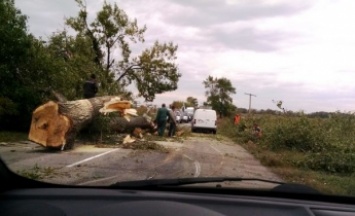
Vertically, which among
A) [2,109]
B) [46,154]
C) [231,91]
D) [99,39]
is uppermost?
[99,39]

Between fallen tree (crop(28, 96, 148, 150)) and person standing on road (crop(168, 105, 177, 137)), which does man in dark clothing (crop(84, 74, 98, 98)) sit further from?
person standing on road (crop(168, 105, 177, 137))

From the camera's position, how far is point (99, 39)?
5387mm

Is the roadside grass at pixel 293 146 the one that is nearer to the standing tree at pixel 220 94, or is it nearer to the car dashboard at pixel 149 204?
the standing tree at pixel 220 94

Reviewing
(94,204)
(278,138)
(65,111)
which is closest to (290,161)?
(278,138)

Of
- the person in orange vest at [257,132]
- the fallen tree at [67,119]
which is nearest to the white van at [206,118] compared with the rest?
the person in orange vest at [257,132]

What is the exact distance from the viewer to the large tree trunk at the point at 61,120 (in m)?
6.69

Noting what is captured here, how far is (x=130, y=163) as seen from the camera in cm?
577

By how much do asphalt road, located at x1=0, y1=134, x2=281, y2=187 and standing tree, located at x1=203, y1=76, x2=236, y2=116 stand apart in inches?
26.2

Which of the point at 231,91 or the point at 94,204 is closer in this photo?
the point at 94,204

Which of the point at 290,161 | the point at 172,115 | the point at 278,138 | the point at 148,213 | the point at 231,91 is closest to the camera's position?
the point at 148,213

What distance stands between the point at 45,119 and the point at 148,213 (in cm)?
588

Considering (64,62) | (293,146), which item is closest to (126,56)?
(64,62)

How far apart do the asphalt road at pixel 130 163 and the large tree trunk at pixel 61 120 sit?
0.86ft

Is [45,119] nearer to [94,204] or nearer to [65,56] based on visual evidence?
[65,56]
